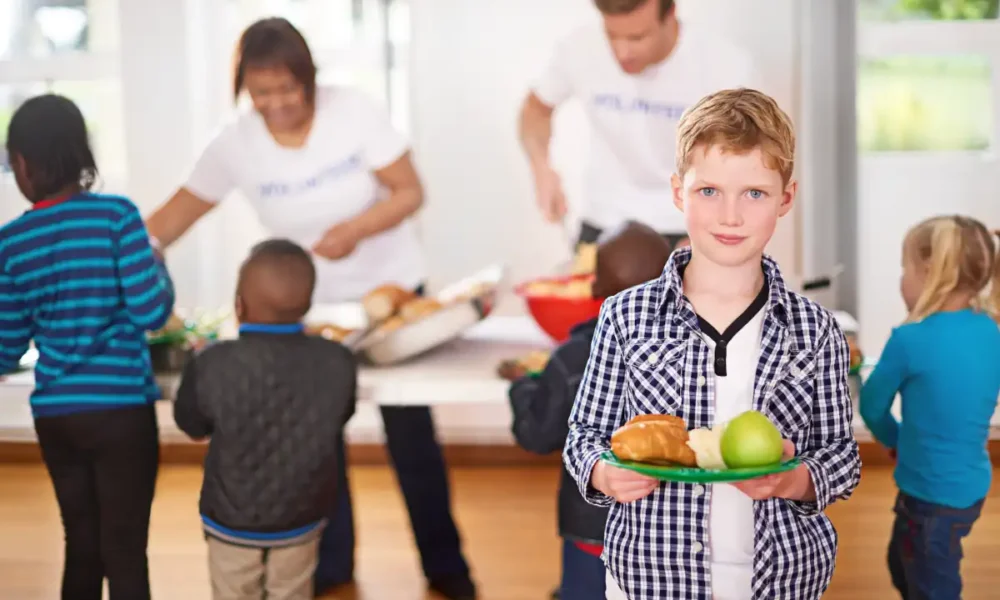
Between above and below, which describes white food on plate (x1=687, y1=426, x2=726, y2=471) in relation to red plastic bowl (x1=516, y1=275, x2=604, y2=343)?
below

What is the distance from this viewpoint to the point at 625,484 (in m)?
1.18

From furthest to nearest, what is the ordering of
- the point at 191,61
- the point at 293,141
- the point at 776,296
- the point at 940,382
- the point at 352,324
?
the point at 191,61 < the point at 293,141 < the point at 352,324 < the point at 940,382 < the point at 776,296

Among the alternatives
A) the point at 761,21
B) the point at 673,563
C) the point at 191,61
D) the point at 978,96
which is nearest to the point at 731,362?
the point at 673,563

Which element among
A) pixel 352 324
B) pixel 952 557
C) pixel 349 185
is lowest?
pixel 952 557

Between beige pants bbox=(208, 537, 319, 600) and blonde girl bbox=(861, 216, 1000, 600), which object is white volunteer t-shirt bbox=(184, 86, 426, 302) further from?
blonde girl bbox=(861, 216, 1000, 600)

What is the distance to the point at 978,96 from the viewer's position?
3354 millimetres

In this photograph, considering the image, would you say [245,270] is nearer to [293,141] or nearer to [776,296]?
[293,141]

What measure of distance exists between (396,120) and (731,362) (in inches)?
99.3

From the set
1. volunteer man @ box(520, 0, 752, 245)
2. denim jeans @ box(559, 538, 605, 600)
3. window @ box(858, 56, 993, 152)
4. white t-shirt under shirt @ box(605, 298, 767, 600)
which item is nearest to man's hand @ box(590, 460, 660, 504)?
white t-shirt under shirt @ box(605, 298, 767, 600)

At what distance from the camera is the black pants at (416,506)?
8.46 ft

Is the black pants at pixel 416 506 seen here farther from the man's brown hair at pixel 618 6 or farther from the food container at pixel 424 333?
the man's brown hair at pixel 618 6

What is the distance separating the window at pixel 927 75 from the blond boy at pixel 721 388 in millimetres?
2314

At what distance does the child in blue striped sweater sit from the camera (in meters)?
1.88

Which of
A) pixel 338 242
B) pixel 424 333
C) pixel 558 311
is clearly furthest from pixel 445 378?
pixel 338 242
